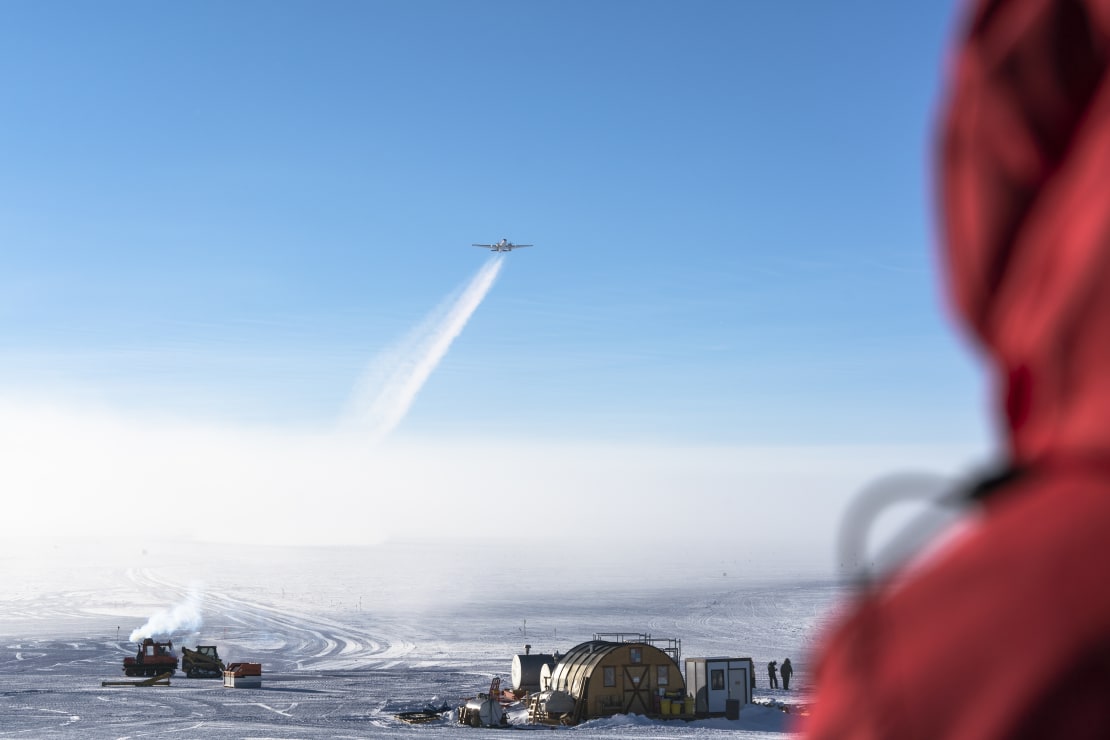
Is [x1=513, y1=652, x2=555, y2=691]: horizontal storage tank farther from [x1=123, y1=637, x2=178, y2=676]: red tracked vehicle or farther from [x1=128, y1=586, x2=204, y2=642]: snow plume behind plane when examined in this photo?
[x1=128, y1=586, x2=204, y2=642]: snow plume behind plane

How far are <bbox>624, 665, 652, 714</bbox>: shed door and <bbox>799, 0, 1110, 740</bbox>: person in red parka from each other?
40.4 metres

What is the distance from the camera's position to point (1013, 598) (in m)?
1.01

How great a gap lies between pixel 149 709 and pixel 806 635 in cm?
5417

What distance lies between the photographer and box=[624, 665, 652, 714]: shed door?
39906 millimetres

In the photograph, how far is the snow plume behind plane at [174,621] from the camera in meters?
101

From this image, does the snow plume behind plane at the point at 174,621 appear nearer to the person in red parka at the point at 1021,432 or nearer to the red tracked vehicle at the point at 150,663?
the red tracked vehicle at the point at 150,663

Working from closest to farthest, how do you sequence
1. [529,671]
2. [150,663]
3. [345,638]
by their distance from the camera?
[529,671] → [150,663] → [345,638]

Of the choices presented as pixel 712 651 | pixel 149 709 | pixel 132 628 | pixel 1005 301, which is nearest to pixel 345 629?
pixel 132 628

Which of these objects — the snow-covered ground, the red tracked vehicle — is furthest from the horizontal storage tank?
the red tracked vehicle

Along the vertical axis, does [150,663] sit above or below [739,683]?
below

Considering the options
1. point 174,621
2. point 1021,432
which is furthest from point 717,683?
point 174,621

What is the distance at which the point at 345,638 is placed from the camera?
90312 millimetres

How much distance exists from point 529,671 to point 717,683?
9.95m

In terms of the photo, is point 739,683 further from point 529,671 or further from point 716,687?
point 529,671
